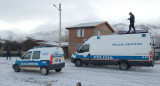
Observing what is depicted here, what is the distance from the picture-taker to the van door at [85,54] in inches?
594

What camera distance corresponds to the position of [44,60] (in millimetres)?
11188

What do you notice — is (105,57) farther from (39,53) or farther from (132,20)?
(39,53)

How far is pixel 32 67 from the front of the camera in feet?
38.5

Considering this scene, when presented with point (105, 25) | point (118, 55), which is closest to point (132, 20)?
point (118, 55)

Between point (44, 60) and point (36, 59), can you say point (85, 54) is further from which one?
point (36, 59)

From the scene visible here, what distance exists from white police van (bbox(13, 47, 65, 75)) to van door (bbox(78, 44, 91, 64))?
360 cm

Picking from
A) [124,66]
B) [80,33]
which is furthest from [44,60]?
[80,33]

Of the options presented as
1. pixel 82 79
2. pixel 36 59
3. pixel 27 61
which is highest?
pixel 36 59

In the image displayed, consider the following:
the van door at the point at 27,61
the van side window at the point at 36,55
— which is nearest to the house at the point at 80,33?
the van door at the point at 27,61

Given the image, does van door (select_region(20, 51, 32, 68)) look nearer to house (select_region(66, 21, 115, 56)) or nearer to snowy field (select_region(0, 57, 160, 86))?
snowy field (select_region(0, 57, 160, 86))

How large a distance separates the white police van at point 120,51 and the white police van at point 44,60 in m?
3.73

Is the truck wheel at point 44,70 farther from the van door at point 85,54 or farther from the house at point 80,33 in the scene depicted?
the house at point 80,33

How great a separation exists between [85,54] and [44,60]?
16.6 ft

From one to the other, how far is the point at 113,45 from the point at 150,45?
2.95 m
